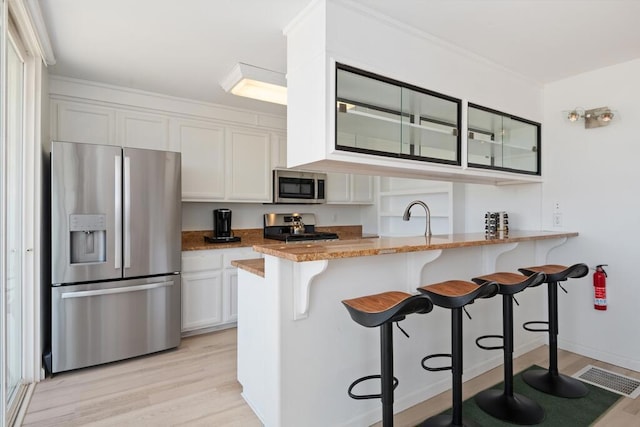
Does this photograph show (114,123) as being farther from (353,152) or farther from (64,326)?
(353,152)

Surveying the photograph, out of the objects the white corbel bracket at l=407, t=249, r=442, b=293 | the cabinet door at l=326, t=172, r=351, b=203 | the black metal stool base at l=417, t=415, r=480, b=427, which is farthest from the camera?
the cabinet door at l=326, t=172, r=351, b=203

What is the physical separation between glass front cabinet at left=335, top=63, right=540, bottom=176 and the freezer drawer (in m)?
2.22

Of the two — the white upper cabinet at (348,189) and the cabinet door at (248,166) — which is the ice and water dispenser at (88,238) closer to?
the cabinet door at (248,166)

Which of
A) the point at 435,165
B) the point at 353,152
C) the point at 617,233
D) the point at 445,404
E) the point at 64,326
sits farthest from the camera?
the point at 617,233

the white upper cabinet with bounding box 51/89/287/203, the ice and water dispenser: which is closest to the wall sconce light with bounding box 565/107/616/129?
the white upper cabinet with bounding box 51/89/287/203

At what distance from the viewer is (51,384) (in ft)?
8.30

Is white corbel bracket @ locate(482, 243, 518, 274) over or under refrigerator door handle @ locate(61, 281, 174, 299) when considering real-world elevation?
over

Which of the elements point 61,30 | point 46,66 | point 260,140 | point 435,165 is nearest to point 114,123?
point 46,66

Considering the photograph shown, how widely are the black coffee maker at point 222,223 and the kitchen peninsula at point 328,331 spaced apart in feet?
5.67

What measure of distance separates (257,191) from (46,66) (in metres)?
2.20

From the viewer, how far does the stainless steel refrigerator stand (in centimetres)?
265

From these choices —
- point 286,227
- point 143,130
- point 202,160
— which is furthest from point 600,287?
point 143,130

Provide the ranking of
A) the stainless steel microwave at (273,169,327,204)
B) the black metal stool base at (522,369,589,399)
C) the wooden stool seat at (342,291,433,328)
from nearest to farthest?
the wooden stool seat at (342,291,433,328), the black metal stool base at (522,369,589,399), the stainless steel microwave at (273,169,327,204)

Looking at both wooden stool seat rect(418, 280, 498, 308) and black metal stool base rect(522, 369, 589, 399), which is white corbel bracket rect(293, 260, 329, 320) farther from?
black metal stool base rect(522, 369, 589, 399)
